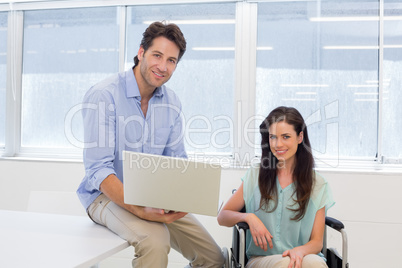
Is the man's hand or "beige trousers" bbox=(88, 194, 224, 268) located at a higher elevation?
the man's hand

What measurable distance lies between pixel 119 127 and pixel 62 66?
5.91 ft

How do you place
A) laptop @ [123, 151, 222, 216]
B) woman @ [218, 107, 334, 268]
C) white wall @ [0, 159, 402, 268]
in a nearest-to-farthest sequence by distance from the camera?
1. laptop @ [123, 151, 222, 216]
2. woman @ [218, 107, 334, 268]
3. white wall @ [0, 159, 402, 268]

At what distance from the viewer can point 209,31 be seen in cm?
304

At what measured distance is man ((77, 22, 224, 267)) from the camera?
151 cm

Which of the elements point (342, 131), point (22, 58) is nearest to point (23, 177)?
point (22, 58)

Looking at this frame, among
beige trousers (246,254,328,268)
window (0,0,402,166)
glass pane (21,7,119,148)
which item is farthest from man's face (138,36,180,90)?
glass pane (21,7,119,148)

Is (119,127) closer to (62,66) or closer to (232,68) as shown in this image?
(232,68)

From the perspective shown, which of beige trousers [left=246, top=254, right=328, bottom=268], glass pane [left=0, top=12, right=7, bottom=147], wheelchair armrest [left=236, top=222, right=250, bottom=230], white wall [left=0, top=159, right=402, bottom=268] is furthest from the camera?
glass pane [left=0, top=12, right=7, bottom=147]

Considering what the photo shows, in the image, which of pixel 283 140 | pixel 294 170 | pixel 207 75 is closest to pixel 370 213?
pixel 294 170

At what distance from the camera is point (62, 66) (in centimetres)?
324

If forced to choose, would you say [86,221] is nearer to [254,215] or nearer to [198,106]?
[254,215]

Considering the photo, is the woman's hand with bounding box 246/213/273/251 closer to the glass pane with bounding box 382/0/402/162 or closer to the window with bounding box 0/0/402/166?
the window with bounding box 0/0/402/166

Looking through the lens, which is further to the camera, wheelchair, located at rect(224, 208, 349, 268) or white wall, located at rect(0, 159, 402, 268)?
white wall, located at rect(0, 159, 402, 268)

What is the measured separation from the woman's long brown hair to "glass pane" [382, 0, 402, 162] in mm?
1285
